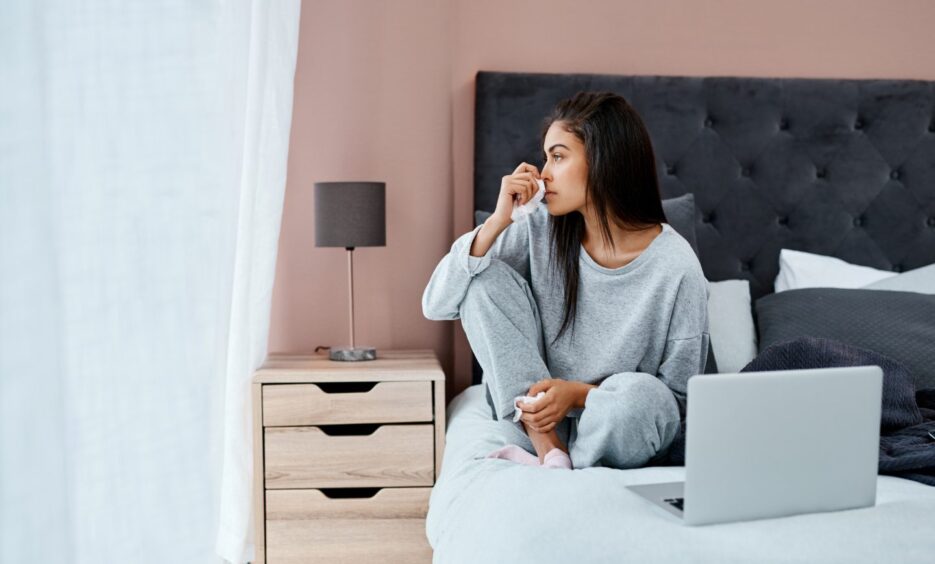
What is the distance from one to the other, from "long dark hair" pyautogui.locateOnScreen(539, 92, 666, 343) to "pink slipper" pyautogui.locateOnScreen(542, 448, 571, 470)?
1.01 ft

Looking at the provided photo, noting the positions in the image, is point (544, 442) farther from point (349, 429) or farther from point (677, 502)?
point (349, 429)

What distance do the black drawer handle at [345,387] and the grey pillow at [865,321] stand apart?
1.09 m

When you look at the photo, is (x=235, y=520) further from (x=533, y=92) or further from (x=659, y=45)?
(x=659, y=45)

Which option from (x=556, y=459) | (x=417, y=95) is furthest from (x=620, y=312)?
(x=417, y=95)

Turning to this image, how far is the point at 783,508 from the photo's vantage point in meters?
1.07

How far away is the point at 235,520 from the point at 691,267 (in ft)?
3.55

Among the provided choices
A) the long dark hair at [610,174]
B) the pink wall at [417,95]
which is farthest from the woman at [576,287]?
the pink wall at [417,95]

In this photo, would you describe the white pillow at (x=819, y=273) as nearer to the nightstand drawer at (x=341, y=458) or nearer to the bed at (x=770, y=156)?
the bed at (x=770, y=156)

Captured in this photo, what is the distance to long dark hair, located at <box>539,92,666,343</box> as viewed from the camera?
1.72 metres

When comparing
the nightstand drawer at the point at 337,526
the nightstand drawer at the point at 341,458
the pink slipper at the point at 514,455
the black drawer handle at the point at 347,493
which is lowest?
the nightstand drawer at the point at 337,526

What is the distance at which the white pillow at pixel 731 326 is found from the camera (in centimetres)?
215

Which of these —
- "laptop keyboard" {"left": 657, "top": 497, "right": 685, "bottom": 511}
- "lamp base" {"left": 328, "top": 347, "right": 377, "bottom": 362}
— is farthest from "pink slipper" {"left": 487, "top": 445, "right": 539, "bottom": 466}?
"lamp base" {"left": 328, "top": 347, "right": 377, "bottom": 362}

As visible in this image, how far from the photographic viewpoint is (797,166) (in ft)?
8.34

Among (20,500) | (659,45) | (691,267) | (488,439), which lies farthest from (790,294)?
(20,500)
